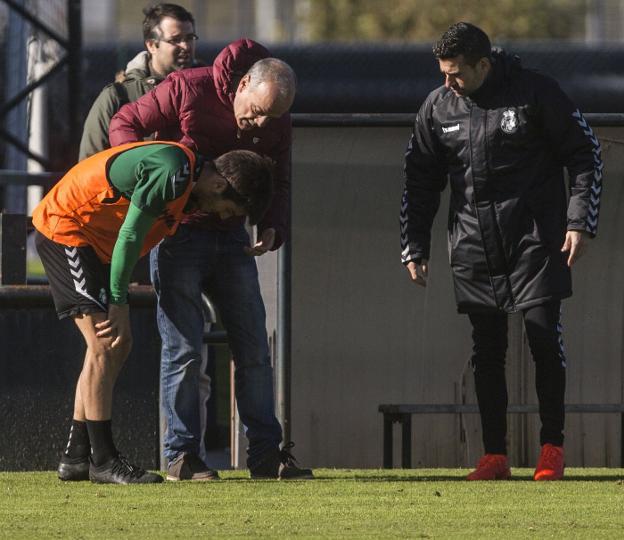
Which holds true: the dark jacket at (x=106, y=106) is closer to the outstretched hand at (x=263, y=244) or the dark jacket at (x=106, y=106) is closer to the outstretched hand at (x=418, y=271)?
the outstretched hand at (x=263, y=244)

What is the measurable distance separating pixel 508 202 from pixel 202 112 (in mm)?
1201

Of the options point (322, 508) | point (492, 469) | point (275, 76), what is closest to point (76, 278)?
point (275, 76)

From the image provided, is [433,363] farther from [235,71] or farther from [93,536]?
[93,536]

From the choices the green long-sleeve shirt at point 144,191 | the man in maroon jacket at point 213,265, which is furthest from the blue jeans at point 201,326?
the green long-sleeve shirt at point 144,191

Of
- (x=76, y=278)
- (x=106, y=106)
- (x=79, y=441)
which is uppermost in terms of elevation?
(x=106, y=106)

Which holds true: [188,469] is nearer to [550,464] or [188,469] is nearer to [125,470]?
[125,470]

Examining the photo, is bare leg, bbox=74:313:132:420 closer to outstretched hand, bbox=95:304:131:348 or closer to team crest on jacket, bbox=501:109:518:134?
outstretched hand, bbox=95:304:131:348

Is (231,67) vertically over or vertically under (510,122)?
over

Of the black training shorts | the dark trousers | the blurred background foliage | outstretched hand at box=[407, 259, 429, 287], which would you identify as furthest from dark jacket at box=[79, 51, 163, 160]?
the blurred background foliage

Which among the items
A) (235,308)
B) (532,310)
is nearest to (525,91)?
(532,310)

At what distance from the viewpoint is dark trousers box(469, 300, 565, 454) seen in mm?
6250

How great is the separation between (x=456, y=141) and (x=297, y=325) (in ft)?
5.72

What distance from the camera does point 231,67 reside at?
19.9 ft

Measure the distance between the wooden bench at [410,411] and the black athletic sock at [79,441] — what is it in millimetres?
1655
